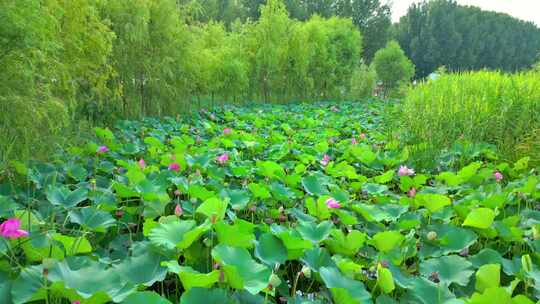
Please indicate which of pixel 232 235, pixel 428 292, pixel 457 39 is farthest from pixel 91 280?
pixel 457 39

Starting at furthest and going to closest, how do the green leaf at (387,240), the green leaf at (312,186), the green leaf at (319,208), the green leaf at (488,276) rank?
the green leaf at (312,186) → the green leaf at (319,208) → the green leaf at (387,240) → the green leaf at (488,276)

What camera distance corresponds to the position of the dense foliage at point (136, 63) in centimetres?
222

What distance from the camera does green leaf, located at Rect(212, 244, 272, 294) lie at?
906mm

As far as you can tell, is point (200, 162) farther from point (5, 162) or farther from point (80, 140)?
point (80, 140)

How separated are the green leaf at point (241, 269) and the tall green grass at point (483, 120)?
217 cm

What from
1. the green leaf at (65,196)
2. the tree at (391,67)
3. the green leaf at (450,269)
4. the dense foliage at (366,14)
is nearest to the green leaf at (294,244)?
the green leaf at (450,269)

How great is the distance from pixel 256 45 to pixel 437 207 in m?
7.15

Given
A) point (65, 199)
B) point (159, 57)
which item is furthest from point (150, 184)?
point (159, 57)

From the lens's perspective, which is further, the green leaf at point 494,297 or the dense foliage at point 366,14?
the dense foliage at point 366,14

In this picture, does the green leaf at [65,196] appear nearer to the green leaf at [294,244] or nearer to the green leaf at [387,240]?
the green leaf at [294,244]

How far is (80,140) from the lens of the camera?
2.96 metres

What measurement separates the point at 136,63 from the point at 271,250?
13.4 ft

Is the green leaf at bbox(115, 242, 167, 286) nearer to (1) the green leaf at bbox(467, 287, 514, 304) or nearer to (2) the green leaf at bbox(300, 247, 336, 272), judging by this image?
(2) the green leaf at bbox(300, 247, 336, 272)

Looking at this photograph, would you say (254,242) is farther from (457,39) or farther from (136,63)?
(457,39)
